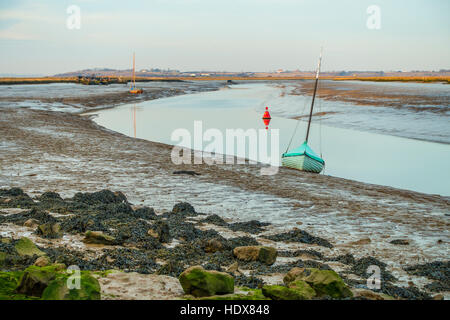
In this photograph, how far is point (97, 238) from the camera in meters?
8.55

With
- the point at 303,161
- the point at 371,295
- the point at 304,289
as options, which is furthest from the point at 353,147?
the point at 304,289

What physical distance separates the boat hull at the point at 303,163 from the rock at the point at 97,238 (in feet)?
40.6

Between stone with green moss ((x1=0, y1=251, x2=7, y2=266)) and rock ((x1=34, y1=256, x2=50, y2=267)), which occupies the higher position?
stone with green moss ((x1=0, y1=251, x2=7, y2=266))

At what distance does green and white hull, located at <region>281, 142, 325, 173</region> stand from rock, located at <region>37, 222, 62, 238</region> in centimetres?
1268

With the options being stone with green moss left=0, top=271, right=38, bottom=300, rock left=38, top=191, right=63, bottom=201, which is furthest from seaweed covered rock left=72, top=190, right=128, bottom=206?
stone with green moss left=0, top=271, right=38, bottom=300

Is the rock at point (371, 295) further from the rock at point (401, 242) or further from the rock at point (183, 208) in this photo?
the rock at point (183, 208)

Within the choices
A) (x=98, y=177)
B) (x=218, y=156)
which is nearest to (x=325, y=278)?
(x=98, y=177)

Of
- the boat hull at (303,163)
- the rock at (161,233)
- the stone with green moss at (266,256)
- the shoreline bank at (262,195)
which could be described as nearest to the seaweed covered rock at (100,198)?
the shoreline bank at (262,195)

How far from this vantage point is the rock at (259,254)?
26.8 feet

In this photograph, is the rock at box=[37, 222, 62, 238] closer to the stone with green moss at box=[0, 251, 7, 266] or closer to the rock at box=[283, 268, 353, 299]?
the stone with green moss at box=[0, 251, 7, 266]

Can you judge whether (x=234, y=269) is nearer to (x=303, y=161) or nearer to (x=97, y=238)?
(x=97, y=238)

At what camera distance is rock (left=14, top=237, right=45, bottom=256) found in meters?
7.45
